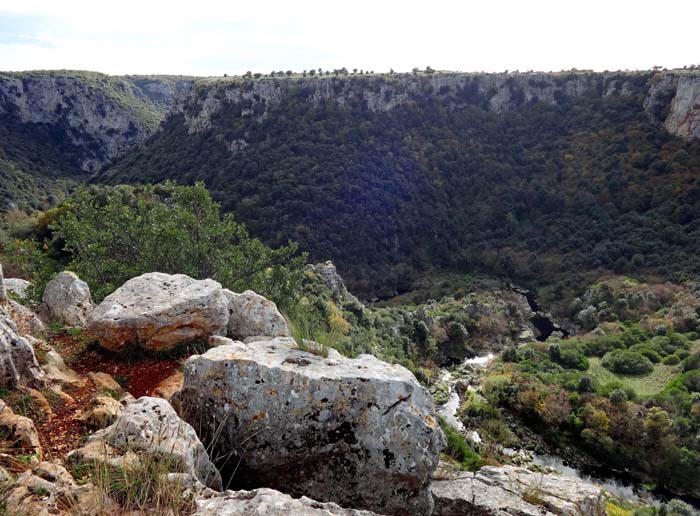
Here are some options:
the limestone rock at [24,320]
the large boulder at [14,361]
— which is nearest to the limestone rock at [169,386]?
the large boulder at [14,361]

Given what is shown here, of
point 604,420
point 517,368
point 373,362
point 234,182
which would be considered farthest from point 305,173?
point 373,362

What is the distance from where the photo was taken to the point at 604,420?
86.5ft

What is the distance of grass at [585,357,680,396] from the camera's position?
97.5 ft

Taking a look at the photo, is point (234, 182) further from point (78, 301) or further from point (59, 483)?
point (59, 483)

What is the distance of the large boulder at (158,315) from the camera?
7.38m

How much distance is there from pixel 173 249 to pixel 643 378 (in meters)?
33.2

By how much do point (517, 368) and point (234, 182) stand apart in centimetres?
4500

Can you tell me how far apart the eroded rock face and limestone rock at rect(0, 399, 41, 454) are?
4502 millimetres

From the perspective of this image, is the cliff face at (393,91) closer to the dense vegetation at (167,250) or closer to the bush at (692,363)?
the bush at (692,363)

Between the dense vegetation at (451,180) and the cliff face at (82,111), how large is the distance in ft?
110

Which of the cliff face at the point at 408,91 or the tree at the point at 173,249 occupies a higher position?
the cliff face at the point at 408,91

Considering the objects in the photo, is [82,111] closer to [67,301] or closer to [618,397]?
[67,301]

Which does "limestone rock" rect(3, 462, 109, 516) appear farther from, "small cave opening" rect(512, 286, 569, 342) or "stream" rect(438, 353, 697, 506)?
"small cave opening" rect(512, 286, 569, 342)

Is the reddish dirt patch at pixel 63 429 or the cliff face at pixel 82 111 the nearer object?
the reddish dirt patch at pixel 63 429
